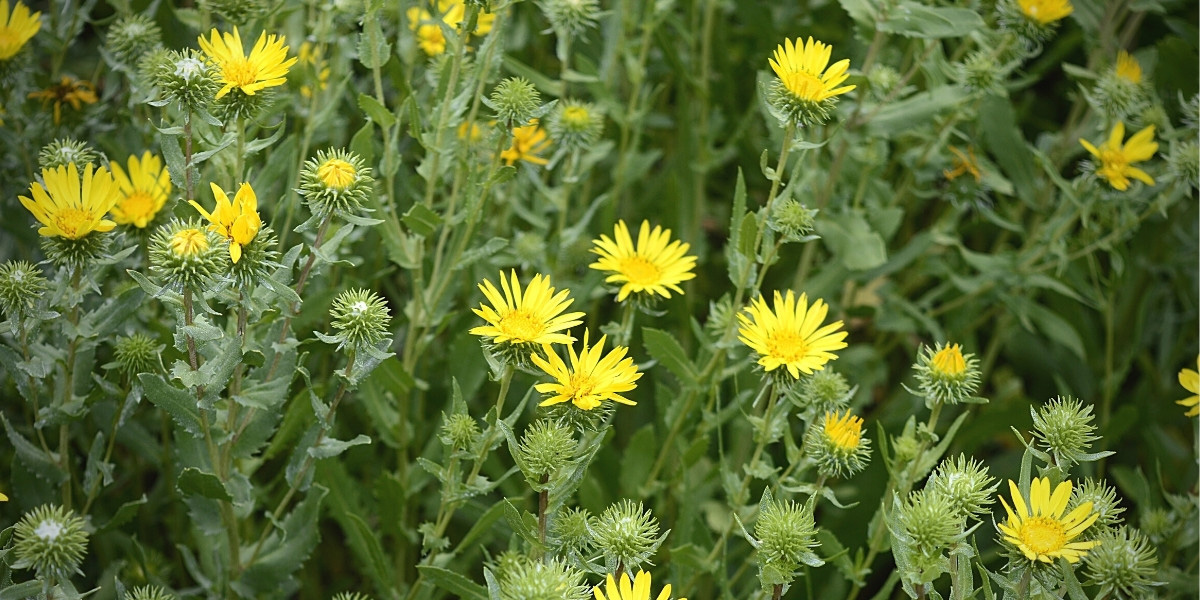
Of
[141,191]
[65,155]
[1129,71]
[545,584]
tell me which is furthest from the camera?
[1129,71]

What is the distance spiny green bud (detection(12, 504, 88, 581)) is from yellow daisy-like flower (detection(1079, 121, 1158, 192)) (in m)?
1.73

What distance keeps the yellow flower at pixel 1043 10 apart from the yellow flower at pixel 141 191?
1493 millimetres

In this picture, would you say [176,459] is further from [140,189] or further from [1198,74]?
[1198,74]

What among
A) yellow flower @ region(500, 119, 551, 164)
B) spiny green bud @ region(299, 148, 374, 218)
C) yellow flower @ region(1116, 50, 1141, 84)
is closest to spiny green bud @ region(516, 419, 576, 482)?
spiny green bud @ region(299, 148, 374, 218)

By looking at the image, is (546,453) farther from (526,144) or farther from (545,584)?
(526,144)

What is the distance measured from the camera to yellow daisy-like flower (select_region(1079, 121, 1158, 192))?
188cm

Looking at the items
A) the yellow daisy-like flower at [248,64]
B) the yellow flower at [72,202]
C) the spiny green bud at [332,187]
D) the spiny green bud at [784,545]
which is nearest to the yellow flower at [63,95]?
the yellow flower at [72,202]

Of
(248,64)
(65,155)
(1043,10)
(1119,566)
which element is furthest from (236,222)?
(1043,10)

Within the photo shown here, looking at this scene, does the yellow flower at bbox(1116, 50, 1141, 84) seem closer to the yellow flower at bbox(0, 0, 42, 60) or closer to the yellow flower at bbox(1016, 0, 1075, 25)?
the yellow flower at bbox(1016, 0, 1075, 25)

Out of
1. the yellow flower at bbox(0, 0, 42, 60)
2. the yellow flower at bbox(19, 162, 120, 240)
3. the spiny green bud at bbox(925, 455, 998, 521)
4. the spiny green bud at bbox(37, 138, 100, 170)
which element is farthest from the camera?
the yellow flower at bbox(0, 0, 42, 60)

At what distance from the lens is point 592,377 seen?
1331 millimetres

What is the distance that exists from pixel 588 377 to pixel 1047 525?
58 cm

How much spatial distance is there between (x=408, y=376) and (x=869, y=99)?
3.53 ft

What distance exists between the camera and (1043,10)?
6.15 feet
